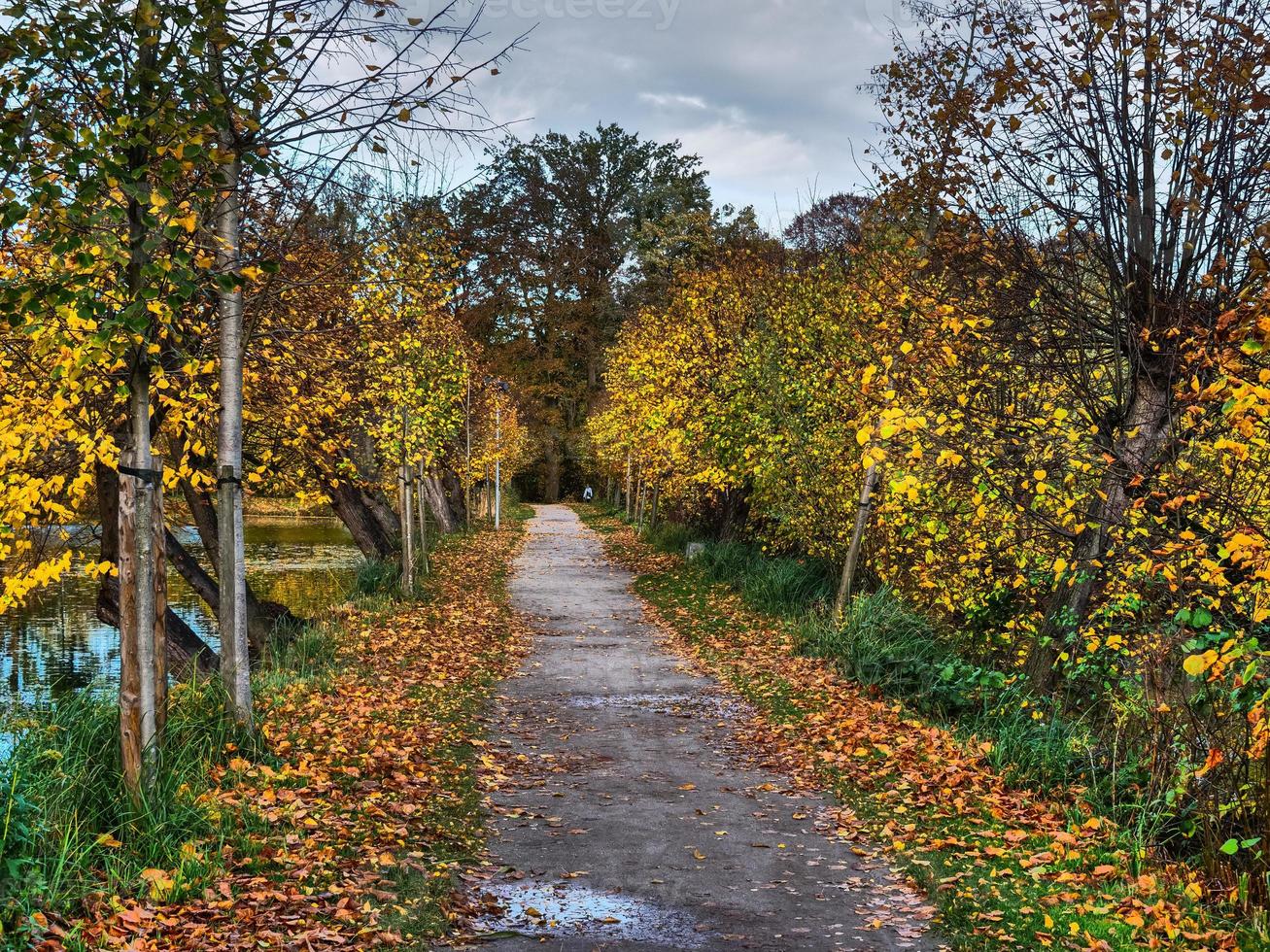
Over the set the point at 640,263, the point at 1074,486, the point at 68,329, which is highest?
the point at 640,263

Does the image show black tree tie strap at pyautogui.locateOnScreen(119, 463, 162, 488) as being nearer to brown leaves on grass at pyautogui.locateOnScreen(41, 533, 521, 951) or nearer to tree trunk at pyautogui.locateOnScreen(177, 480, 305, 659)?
brown leaves on grass at pyautogui.locateOnScreen(41, 533, 521, 951)

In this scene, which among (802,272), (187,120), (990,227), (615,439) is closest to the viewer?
(187,120)

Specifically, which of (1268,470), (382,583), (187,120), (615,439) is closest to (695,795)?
(1268,470)

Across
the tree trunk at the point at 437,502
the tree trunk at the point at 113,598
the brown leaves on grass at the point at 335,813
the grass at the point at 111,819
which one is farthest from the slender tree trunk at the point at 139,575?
the tree trunk at the point at 437,502

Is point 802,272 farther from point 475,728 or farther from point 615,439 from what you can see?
point 615,439

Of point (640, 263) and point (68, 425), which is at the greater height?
point (640, 263)

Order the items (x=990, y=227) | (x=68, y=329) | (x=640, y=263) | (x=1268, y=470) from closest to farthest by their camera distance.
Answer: (x=68, y=329), (x=1268, y=470), (x=990, y=227), (x=640, y=263)

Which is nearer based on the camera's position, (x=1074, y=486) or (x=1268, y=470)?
(x=1268, y=470)

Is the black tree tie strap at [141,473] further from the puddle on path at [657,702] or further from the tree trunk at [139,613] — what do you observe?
the puddle on path at [657,702]

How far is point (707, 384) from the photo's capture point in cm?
1888

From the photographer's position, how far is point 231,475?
7133 millimetres

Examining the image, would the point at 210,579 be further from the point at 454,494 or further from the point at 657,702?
the point at 454,494

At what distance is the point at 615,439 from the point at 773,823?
96.0 feet

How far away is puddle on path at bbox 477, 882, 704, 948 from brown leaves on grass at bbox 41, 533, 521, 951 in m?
0.48
